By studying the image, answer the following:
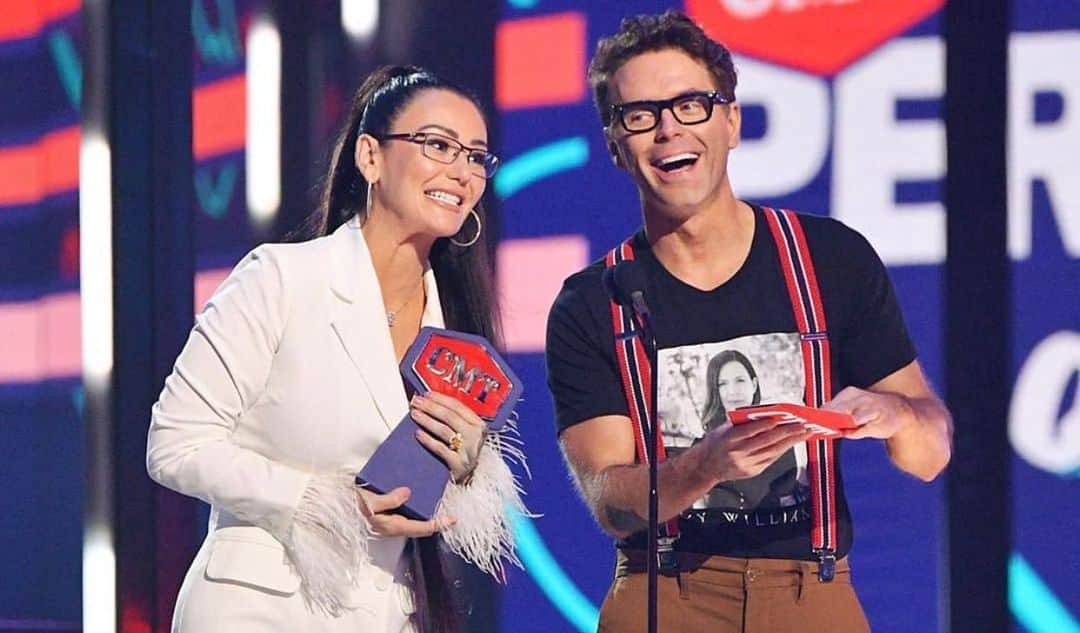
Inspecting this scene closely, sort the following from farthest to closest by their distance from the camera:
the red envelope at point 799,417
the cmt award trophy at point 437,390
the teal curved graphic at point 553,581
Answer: the teal curved graphic at point 553,581 < the cmt award trophy at point 437,390 < the red envelope at point 799,417

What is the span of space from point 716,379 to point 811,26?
5.77 feet

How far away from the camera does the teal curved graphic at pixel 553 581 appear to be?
4.17 meters

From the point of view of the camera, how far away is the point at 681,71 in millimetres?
2643

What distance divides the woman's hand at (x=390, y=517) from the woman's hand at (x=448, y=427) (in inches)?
3.3

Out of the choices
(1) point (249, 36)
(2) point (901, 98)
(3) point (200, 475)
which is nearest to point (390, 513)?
(3) point (200, 475)

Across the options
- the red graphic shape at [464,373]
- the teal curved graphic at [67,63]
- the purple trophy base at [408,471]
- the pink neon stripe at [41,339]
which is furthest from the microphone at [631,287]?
the teal curved graphic at [67,63]

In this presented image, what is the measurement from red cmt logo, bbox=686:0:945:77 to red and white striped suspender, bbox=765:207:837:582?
148cm

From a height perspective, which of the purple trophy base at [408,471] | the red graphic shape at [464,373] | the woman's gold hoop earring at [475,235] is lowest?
the purple trophy base at [408,471]

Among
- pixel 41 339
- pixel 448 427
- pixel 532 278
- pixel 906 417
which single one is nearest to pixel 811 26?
pixel 532 278

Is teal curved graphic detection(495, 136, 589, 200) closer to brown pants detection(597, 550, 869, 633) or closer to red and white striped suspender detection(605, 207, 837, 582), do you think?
red and white striped suspender detection(605, 207, 837, 582)

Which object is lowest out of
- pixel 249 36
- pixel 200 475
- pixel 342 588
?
pixel 342 588

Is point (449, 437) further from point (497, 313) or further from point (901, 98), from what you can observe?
point (901, 98)

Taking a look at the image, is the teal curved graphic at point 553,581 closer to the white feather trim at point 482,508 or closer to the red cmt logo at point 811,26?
the red cmt logo at point 811,26

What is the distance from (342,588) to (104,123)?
2.64m
